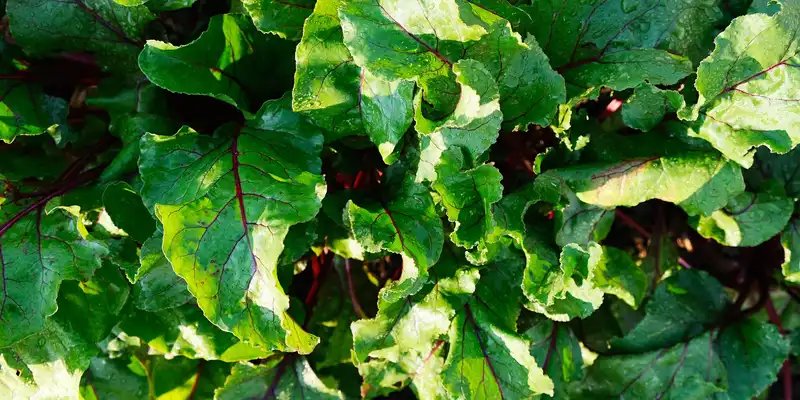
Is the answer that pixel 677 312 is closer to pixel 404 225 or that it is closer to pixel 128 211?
pixel 404 225

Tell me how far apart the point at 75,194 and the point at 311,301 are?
0.74 meters

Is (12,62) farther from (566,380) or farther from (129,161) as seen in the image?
(566,380)

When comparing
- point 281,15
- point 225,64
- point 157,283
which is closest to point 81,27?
point 225,64

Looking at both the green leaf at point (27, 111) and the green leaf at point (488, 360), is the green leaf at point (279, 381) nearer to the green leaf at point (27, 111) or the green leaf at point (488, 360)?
the green leaf at point (488, 360)

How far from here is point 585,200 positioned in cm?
161

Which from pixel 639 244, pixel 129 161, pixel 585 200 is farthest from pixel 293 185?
pixel 639 244

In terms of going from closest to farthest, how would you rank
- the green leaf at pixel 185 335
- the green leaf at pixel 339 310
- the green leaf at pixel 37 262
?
the green leaf at pixel 37 262 < the green leaf at pixel 185 335 < the green leaf at pixel 339 310

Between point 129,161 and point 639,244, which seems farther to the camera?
point 639,244

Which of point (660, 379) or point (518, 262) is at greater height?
point (518, 262)

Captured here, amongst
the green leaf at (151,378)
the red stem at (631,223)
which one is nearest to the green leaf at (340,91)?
the green leaf at (151,378)

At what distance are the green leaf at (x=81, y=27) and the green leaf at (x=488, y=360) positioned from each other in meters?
1.14

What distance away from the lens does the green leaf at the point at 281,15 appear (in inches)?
57.3

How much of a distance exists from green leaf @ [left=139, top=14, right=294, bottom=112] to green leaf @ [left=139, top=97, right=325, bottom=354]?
144mm

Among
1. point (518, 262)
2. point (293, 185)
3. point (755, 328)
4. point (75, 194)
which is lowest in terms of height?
point (755, 328)
